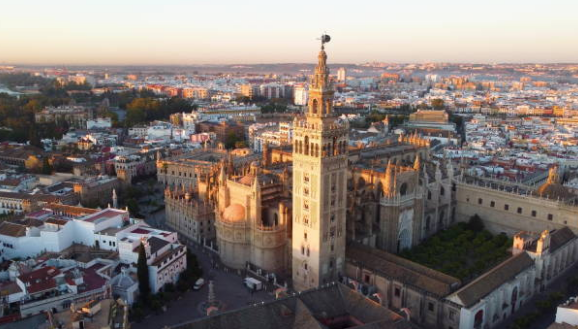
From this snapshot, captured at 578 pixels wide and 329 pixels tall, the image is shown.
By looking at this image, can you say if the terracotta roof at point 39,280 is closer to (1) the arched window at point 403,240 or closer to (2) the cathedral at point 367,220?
(2) the cathedral at point 367,220

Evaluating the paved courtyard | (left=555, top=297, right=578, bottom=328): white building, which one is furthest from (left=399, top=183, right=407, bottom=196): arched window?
(left=555, top=297, right=578, bottom=328): white building

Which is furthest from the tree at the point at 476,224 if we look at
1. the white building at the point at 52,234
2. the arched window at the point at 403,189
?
the white building at the point at 52,234

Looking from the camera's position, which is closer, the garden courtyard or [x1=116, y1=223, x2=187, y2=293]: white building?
[x1=116, y1=223, x2=187, y2=293]: white building

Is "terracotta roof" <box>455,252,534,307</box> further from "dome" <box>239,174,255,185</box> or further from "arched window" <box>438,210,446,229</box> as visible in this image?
"dome" <box>239,174,255,185</box>

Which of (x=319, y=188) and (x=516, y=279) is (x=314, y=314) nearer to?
(x=319, y=188)

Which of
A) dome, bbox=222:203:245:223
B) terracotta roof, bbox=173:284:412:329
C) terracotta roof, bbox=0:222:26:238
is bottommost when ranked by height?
terracotta roof, bbox=0:222:26:238

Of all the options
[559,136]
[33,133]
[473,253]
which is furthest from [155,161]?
[559,136]

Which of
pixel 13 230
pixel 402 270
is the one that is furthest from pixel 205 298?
pixel 13 230
